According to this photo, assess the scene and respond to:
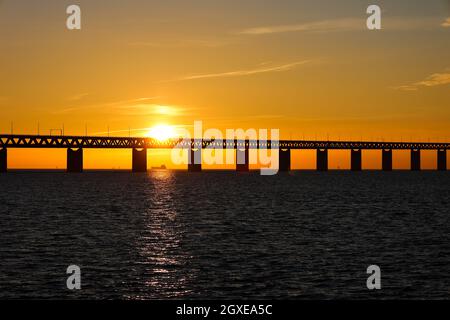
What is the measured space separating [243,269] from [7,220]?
131ft

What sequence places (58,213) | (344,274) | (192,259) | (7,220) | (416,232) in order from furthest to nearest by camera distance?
(58,213)
(7,220)
(416,232)
(192,259)
(344,274)

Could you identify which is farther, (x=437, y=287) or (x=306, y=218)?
(x=306, y=218)

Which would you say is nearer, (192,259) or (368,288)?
(368,288)

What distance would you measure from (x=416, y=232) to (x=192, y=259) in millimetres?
24614

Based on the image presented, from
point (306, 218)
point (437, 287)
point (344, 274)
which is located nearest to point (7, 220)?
point (306, 218)

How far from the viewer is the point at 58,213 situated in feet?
271

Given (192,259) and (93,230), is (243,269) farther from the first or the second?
(93,230)

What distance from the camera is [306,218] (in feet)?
247
